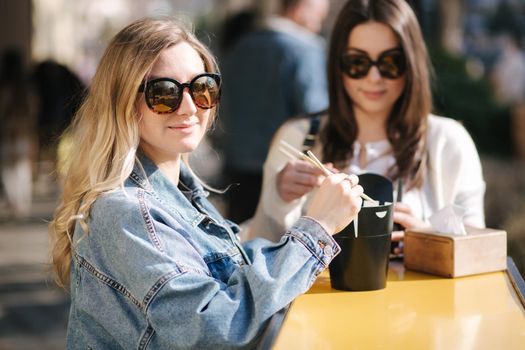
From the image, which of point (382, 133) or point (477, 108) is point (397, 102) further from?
point (477, 108)

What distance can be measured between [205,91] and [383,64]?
38.9 inches

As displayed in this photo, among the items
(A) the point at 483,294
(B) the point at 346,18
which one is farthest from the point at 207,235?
(B) the point at 346,18

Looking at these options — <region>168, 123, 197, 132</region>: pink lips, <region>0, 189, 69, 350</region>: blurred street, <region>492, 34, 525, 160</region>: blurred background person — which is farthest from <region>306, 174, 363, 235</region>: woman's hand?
Answer: <region>492, 34, 525, 160</region>: blurred background person

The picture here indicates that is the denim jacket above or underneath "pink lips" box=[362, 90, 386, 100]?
underneath

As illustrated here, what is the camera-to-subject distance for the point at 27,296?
634 centimetres

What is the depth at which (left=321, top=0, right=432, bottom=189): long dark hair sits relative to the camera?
296 centimetres

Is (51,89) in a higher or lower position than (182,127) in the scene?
lower

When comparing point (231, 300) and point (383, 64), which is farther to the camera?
point (383, 64)

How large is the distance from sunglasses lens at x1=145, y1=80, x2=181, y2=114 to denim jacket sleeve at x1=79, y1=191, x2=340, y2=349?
0.27 metres

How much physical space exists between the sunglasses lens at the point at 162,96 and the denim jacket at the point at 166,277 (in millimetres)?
152

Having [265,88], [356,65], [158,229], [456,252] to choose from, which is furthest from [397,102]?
[265,88]

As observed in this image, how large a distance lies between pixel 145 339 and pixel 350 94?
4.73 ft

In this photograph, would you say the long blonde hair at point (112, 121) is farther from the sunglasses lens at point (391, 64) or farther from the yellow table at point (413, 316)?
the sunglasses lens at point (391, 64)

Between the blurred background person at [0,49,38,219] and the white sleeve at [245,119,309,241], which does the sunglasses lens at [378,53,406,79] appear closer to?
the white sleeve at [245,119,309,241]
